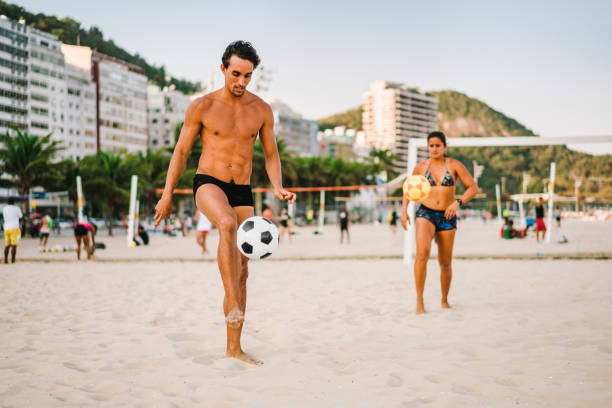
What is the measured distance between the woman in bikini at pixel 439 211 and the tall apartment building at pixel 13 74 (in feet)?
249

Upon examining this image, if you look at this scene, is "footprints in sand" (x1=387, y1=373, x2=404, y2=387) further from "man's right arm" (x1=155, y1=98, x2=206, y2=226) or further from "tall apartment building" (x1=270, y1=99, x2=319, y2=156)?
"tall apartment building" (x1=270, y1=99, x2=319, y2=156)

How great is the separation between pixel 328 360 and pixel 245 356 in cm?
53

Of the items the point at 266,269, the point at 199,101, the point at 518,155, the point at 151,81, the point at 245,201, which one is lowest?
the point at 266,269

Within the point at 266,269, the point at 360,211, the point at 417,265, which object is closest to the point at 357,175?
the point at 360,211

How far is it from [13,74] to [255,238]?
81504mm

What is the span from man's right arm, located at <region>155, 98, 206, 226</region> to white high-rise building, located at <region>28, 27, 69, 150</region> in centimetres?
7857

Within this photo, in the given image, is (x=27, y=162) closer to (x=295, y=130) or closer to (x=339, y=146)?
(x=295, y=130)

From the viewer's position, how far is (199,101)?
3.66m

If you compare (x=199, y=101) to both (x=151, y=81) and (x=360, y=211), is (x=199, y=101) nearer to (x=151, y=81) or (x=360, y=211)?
(x=360, y=211)

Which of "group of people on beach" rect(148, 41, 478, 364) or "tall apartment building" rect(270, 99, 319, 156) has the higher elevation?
"tall apartment building" rect(270, 99, 319, 156)

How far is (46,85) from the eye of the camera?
77875 millimetres

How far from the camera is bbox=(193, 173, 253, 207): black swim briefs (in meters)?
3.66

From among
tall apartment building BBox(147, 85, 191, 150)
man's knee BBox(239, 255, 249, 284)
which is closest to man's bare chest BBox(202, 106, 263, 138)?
man's knee BBox(239, 255, 249, 284)

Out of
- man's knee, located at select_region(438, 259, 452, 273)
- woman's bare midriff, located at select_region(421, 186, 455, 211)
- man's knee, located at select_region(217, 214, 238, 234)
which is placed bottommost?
man's knee, located at select_region(438, 259, 452, 273)
